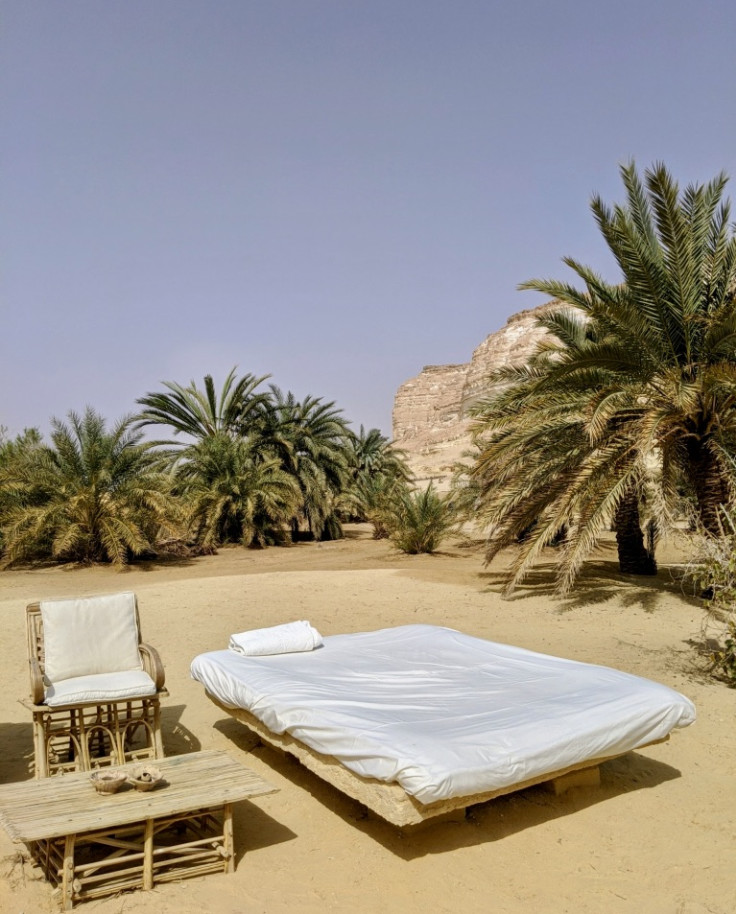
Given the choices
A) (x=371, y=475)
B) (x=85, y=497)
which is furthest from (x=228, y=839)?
(x=371, y=475)

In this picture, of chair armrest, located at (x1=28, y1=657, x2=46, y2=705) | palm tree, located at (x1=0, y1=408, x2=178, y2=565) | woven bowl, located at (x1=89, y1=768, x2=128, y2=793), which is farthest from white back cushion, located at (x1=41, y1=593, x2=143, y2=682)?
palm tree, located at (x1=0, y1=408, x2=178, y2=565)

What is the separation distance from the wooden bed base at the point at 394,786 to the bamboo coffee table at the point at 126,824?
37 cm

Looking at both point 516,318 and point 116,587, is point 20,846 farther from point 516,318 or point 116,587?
point 516,318

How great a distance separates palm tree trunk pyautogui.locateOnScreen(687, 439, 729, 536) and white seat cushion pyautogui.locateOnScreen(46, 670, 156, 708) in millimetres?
7318

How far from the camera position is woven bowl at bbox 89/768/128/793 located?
3.72 metres

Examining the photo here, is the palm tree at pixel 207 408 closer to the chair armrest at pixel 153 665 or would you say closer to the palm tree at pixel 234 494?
the palm tree at pixel 234 494

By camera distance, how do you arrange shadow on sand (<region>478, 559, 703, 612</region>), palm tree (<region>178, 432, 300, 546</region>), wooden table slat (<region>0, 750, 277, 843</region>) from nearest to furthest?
wooden table slat (<region>0, 750, 277, 843</region>)
shadow on sand (<region>478, 559, 703, 612</region>)
palm tree (<region>178, 432, 300, 546</region>)

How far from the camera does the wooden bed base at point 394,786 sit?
356 cm

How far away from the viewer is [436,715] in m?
4.35

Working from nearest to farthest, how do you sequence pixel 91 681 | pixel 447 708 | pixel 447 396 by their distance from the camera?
pixel 447 708, pixel 91 681, pixel 447 396

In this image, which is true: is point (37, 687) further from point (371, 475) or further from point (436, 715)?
point (371, 475)

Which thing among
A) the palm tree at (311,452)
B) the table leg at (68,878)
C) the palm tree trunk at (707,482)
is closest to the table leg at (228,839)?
the table leg at (68,878)

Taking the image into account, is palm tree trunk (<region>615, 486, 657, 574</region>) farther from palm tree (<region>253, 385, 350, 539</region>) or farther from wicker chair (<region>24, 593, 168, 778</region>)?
palm tree (<region>253, 385, 350, 539</region>)

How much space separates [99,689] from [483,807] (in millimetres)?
2477
